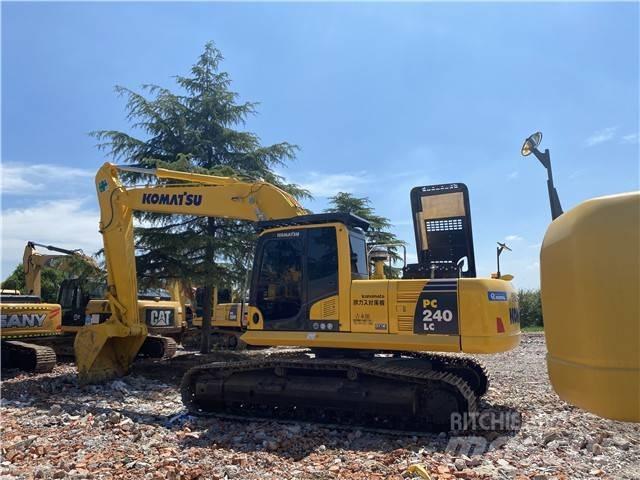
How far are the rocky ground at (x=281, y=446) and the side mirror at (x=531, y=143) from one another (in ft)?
10.1

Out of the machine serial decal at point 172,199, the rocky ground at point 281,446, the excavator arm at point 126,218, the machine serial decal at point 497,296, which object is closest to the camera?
the rocky ground at point 281,446

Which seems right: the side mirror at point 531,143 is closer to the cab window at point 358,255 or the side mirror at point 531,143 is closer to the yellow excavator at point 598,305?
the yellow excavator at point 598,305

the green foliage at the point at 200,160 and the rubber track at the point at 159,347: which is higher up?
the green foliage at the point at 200,160

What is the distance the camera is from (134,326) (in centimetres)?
986

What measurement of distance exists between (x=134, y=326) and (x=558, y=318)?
8.83 metres

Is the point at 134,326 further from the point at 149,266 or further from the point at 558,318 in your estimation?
the point at 558,318

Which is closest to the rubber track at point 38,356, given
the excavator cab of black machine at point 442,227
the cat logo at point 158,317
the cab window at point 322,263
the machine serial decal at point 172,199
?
the cat logo at point 158,317

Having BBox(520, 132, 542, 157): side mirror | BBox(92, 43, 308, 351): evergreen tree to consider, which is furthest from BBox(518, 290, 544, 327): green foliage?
BBox(520, 132, 542, 157): side mirror

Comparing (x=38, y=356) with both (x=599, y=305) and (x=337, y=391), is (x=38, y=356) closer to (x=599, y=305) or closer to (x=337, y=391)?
(x=337, y=391)

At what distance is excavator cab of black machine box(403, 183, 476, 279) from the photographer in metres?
7.48

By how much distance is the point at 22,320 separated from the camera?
41.7 feet

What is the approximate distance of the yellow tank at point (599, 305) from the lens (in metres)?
2.22

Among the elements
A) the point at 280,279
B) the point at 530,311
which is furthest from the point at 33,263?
the point at 530,311

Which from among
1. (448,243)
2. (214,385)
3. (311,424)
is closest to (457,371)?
(448,243)
